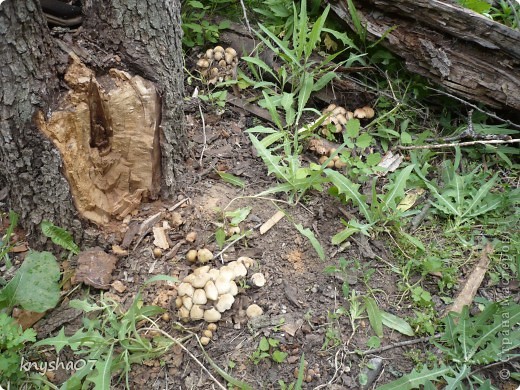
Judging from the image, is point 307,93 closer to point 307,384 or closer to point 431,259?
point 431,259

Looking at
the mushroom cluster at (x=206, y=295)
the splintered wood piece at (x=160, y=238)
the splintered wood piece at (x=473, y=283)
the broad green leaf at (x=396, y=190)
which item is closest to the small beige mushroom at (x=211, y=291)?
the mushroom cluster at (x=206, y=295)

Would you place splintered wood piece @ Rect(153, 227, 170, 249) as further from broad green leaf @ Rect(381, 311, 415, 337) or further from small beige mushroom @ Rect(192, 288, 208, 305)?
broad green leaf @ Rect(381, 311, 415, 337)

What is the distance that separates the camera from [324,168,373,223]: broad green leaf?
292 cm

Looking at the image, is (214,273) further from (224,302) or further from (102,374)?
Answer: (102,374)

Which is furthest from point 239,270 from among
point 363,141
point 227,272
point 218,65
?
point 218,65

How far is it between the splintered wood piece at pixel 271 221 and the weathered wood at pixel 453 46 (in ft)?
4.22

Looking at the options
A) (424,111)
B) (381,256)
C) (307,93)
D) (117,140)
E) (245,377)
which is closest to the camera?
(245,377)

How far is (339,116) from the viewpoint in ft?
11.1

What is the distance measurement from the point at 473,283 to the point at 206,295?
1.36 m

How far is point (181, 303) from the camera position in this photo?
2576mm

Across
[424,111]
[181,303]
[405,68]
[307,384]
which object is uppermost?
[405,68]

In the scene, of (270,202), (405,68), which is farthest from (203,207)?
(405,68)

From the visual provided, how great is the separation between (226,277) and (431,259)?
1.05 m

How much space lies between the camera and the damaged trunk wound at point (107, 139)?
2.49 metres
